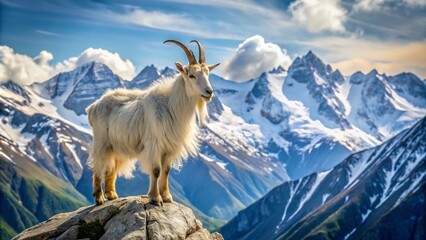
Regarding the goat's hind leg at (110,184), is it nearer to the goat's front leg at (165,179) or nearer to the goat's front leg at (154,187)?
the goat's front leg at (165,179)

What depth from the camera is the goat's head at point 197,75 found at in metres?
25.6

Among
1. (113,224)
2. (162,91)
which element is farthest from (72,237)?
(162,91)

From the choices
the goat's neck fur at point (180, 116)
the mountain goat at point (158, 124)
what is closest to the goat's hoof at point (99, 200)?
the mountain goat at point (158, 124)

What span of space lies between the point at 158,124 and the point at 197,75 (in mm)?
2820

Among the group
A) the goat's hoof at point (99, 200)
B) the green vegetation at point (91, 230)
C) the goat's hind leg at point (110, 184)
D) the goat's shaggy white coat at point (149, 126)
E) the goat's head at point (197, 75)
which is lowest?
the green vegetation at point (91, 230)

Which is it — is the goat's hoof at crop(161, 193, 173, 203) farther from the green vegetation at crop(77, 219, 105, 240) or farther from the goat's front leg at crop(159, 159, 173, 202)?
the green vegetation at crop(77, 219, 105, 240)

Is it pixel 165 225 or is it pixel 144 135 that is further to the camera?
pixel 144 135

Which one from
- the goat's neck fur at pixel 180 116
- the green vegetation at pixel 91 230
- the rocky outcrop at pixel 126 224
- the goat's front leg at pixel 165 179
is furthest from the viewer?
the goat's front leg at pixel 165 179

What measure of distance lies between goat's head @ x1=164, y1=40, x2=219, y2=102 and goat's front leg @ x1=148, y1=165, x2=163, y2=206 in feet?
12.2

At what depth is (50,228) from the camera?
27453mm

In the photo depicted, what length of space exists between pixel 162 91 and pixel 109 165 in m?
4.84

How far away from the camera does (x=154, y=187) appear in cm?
2669

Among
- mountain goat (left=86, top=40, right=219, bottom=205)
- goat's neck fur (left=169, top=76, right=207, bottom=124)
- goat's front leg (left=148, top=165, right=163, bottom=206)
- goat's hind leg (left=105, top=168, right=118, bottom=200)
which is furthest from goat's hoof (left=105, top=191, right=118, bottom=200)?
goat's neck fur (left=169, top=76, right=207, bottom=124)

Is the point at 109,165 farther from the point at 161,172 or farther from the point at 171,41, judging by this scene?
the point at 171,41
